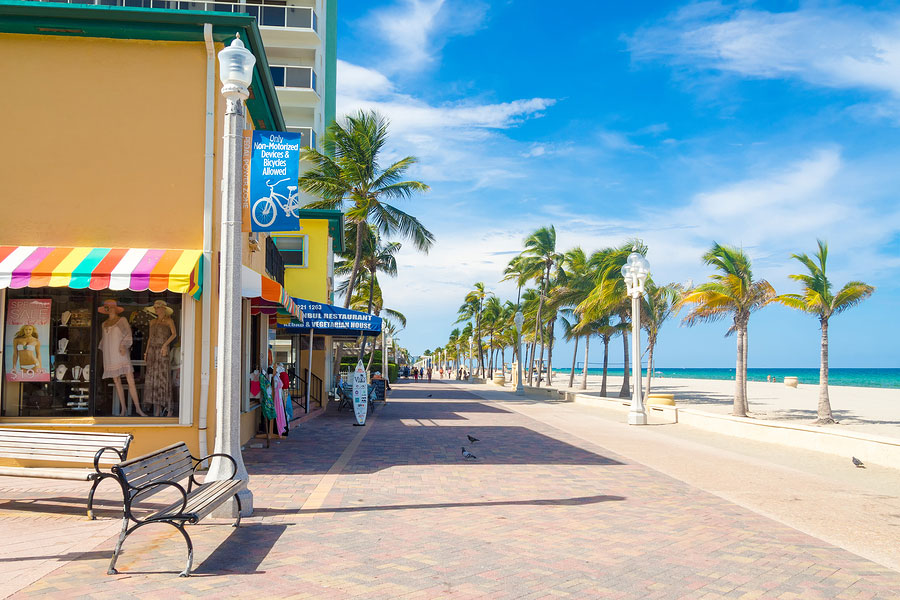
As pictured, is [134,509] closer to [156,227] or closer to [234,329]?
[234,329]

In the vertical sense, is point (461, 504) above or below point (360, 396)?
below

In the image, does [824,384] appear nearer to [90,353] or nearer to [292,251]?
[292,251]

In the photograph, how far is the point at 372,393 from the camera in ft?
65.8

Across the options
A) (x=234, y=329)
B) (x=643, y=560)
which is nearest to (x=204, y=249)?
(x=234, y=329)

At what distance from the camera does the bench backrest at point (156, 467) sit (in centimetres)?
531

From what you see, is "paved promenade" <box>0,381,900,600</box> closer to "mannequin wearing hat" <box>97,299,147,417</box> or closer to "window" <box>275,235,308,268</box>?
"mannequin wearing hat" <box>97,299,147,417</box>

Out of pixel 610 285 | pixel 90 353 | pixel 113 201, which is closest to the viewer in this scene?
pixel 113 201

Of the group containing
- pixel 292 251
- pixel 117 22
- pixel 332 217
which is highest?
pixel 117 22

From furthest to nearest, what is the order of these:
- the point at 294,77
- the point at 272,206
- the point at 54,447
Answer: the point at 294,77
the point at 272,206
the point at 54,447

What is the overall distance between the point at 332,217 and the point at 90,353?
577 inches

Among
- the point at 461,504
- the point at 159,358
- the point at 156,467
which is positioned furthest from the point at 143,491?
the point at 159,358

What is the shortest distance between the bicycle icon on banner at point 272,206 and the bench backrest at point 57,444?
2.87m

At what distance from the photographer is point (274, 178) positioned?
8.04 metres

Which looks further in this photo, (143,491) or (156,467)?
(156,467)
